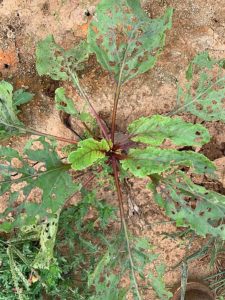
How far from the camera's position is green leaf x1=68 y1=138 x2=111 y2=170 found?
2.71 metres

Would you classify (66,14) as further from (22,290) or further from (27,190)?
(22,290)

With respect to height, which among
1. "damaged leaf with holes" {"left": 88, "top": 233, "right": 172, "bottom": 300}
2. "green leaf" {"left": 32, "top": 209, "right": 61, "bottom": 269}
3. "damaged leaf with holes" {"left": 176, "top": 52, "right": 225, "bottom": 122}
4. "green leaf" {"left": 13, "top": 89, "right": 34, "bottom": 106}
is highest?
"green leaf" {"left": 13, "top": 89, "right": 34, "bottom": 106}

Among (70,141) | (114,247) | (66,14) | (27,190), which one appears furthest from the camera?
(66,14)

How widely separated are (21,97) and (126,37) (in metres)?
0.86

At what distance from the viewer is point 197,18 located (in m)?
3.66

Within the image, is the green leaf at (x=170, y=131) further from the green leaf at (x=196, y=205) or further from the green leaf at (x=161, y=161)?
the green leaf at (x=196, y=205)

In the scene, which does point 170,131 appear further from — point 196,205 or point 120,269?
point 120,269

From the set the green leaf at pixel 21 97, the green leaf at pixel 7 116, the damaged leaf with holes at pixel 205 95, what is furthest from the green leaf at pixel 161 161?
the green leaf at pixel 21 97

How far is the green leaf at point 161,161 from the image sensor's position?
2.61 m

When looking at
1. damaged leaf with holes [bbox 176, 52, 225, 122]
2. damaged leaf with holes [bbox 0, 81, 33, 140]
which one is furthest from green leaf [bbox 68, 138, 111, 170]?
damaged leaf with holes [bbox 176, 52, 225, 122]

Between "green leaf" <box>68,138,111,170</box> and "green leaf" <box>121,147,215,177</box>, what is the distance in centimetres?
18

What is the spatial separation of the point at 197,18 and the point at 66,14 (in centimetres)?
93

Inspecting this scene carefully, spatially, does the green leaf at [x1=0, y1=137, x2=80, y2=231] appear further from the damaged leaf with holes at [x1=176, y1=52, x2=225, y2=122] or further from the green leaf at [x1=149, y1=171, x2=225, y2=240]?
the damaged leaf with holes at [x1=176, y1=52, x2=225, y2=122]

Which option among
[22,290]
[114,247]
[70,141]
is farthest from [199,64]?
[22,290]
